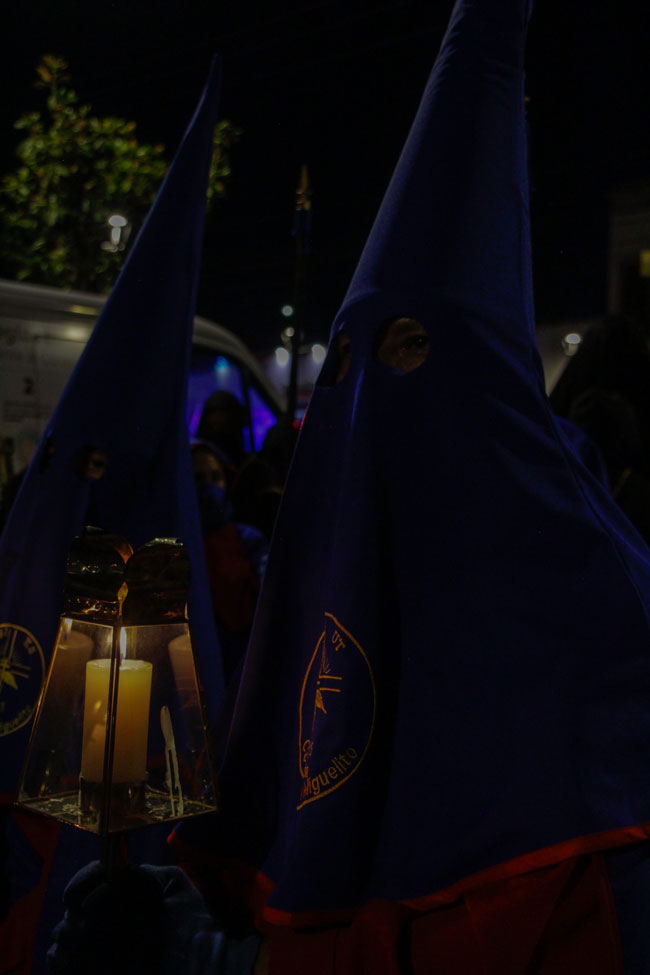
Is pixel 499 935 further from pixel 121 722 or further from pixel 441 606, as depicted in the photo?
pixel 121 722

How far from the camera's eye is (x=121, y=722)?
1.24 metres

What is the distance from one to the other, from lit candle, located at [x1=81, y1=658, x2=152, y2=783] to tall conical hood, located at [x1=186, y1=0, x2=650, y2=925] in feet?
0.77

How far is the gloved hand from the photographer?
3.85ft

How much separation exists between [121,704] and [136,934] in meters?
0.29

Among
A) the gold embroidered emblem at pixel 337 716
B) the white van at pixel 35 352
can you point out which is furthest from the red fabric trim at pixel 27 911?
the white van at pixel 35 352

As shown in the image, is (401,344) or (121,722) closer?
(121,722)

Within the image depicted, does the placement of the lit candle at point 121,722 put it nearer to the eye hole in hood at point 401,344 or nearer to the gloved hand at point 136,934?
the gloved hand at point 136,934

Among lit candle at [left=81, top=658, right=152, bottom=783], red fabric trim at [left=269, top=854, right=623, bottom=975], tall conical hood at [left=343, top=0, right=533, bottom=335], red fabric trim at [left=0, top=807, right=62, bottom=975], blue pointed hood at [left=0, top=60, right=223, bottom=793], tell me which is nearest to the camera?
red fabric trim at [left=269, top=854, right=623, bottom=975]

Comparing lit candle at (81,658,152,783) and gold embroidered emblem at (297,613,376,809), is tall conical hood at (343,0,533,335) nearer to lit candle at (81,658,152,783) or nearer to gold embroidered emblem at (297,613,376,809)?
gold embroidered emblem at (297,613,376,809)

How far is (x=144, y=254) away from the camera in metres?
2.53

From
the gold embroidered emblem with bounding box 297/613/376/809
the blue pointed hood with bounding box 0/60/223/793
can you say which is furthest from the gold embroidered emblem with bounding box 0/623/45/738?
the gold embroidered emblem with bounding box 297/613/376/809

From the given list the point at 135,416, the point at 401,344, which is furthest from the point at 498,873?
the point at 135,416

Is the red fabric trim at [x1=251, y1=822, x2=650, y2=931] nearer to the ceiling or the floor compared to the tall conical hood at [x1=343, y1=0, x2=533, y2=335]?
nearer to the floor

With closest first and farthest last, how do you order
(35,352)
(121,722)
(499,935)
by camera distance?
(499,935), (121,722), (35,352)
